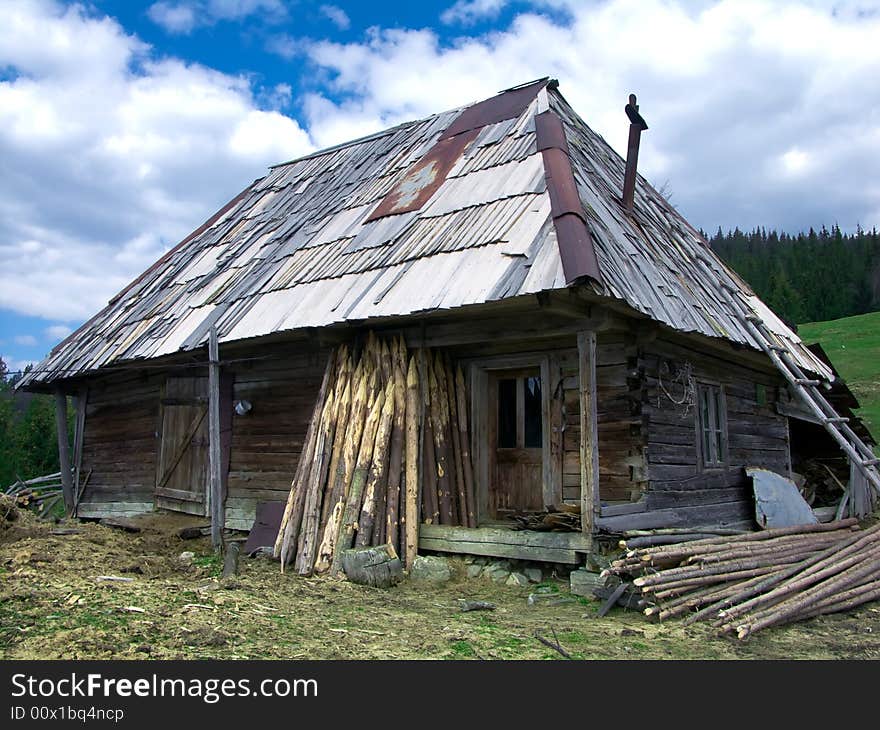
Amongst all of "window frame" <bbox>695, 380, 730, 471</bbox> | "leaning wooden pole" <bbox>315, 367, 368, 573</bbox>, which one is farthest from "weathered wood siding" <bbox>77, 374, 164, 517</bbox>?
"window frame" <bbox>695, 380, 730, 471</bbox>

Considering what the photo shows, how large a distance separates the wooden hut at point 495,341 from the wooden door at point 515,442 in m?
0.03

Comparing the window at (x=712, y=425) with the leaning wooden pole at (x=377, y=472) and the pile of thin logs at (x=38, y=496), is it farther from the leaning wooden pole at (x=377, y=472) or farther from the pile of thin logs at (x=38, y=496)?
the pile of thin logs at (x=38, y=496)

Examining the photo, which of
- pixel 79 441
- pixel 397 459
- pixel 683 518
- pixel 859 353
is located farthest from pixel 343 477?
pixel 859 353

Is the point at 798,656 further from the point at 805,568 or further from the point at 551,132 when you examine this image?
the point at 551,132

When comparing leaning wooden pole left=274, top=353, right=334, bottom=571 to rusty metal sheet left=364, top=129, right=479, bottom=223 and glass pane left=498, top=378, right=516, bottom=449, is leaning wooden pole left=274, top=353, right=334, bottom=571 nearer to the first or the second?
glass pane left=498, top=378, right=516, bottom=449

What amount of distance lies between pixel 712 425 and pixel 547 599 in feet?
14.0

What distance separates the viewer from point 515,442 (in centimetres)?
964

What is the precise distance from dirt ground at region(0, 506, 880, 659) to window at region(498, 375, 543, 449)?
1962 mm

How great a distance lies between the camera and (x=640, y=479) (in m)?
8.41

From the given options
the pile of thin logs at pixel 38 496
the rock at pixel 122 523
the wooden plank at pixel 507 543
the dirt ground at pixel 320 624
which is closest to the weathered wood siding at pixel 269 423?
the rock at pixel 122 523

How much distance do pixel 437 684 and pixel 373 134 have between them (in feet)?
41.8

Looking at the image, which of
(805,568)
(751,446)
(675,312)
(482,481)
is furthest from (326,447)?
(751,446)

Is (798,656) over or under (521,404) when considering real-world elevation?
under

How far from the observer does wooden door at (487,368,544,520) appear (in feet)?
30.7
